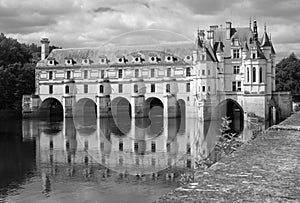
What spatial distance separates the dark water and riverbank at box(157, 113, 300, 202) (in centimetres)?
1017

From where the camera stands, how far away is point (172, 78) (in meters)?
44.6

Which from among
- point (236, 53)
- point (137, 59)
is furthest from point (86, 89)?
point (236, 53)

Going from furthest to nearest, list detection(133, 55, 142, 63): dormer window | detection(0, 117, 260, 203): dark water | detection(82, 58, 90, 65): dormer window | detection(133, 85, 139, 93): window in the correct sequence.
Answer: detection(82, 58, 90, 65): dormer window
detection(133, 55, 142, 63): dormer window
detection(133, 85, 139, 93): window
detection(0, 117, 260, 203): dark water

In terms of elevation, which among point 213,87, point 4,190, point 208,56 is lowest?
point 4,190

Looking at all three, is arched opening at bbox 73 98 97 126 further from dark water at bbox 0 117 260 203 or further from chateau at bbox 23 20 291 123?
dark water at bbox 0 117 260 203

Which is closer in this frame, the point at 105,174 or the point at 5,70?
the point at 105,174

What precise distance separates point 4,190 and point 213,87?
27616 mm

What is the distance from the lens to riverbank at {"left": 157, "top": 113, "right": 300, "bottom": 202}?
2.87 m

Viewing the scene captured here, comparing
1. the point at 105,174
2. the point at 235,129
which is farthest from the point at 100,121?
the point at 105,174

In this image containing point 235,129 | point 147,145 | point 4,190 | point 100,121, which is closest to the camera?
point 4,190

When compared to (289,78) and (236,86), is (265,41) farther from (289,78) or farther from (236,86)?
(289,78)

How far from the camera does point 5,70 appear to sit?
50812 millimetres

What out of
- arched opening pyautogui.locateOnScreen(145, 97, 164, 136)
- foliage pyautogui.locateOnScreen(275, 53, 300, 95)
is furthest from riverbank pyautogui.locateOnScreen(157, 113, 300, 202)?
foliage pyautogui.locateOnScreen(275, 53, 300, 95)

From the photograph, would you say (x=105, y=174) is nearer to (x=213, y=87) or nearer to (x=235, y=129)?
(x=235, y=129)
